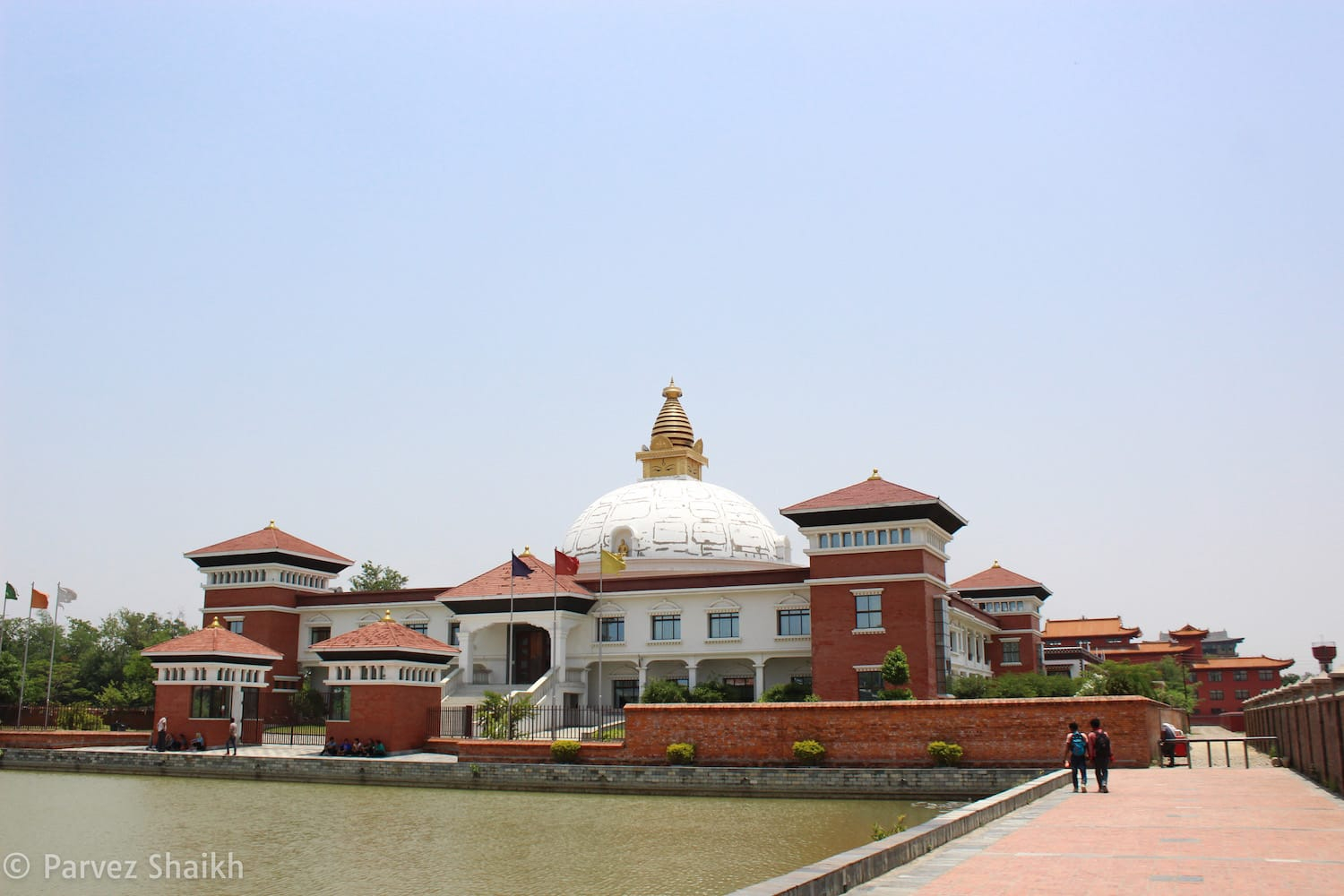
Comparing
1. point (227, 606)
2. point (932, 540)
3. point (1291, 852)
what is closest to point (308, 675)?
point (227, 606)

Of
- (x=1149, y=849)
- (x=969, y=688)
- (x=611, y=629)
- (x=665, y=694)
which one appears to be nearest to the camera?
(x=1149, y=849)

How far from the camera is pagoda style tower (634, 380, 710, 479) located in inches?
2442

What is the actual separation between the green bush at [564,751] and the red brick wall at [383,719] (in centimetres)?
669

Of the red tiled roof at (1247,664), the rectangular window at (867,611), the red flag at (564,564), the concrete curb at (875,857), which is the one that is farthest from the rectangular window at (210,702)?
the red tiled roof at (1247,664)

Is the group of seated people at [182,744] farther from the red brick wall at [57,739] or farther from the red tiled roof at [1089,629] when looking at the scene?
the red tiled roof at [1089,629]

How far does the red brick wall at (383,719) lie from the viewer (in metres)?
34.4

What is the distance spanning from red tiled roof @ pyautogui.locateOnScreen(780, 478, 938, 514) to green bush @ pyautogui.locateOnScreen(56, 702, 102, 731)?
84.2ft

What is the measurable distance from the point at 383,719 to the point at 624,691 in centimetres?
1327

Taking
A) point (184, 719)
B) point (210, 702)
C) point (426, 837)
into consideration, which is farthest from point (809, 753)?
point (184, 719)

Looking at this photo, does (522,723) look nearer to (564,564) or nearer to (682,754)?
(564,564)

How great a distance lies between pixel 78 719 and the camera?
4200 cm

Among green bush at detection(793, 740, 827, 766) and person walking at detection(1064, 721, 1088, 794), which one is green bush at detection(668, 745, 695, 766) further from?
person walking at detection(1064, 721, 1088, 794)

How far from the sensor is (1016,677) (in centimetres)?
4431

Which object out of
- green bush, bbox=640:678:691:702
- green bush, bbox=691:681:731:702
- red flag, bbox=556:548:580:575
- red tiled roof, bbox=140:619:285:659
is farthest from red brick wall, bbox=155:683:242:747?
green bush, bbox=691:681:731:702
